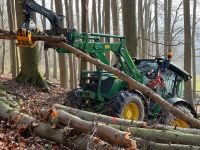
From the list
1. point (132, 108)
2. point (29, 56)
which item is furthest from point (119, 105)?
point (29, 56)

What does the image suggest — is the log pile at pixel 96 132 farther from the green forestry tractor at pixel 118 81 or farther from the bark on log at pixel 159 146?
the green forestry tractor at pixel 118 81

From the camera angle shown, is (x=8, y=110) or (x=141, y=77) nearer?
(x=8, y=110)

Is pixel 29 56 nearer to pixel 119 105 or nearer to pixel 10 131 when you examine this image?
pixel 119 105

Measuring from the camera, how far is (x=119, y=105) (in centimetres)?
906

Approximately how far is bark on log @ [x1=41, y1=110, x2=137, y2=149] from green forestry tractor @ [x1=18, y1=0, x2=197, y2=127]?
246 centimetres

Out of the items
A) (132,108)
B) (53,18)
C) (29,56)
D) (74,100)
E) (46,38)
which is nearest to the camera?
(46,38)

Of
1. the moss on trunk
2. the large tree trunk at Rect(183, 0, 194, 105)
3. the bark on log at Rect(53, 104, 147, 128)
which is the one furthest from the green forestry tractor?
the large tree trunk at Rect(183, 0, 194, 105)

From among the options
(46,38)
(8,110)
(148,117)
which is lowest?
(148,117)

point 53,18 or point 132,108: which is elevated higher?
point 53,18

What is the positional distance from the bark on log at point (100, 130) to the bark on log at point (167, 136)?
0.55m

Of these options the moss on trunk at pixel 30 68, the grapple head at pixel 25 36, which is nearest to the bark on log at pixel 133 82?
the grapple head at pixel 25 36

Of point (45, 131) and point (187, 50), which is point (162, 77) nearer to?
point (45, 131)

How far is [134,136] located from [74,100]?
13.4ft

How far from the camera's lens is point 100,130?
587 centimetres
